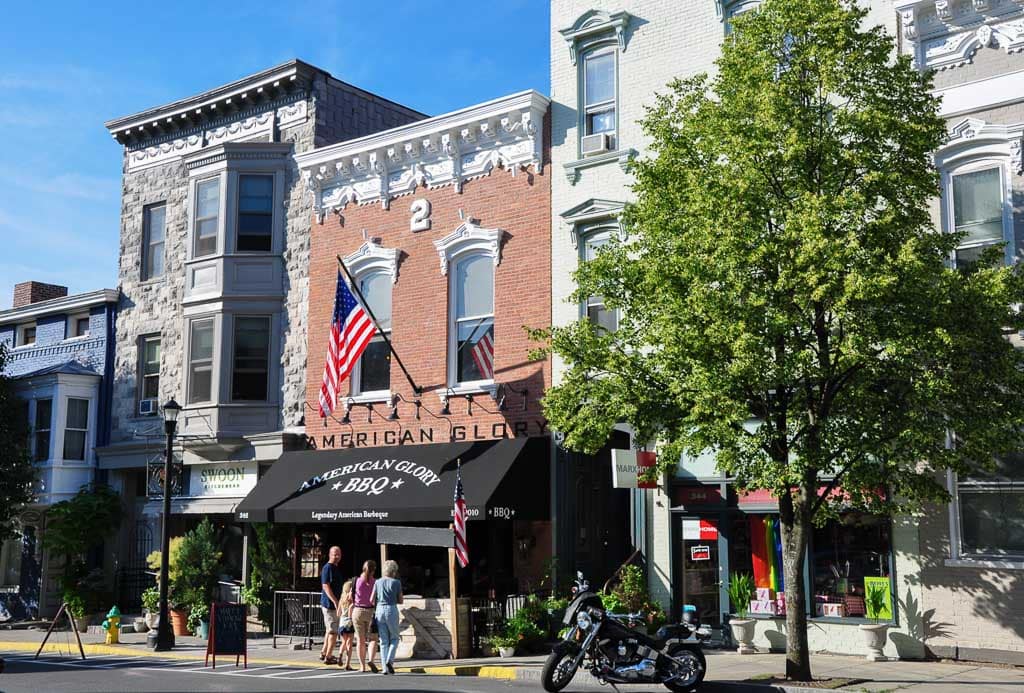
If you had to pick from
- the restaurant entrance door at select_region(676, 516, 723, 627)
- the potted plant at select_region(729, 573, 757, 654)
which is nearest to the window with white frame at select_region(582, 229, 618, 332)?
the restaurant entrance door at select_region(676, 516, 723, 627)

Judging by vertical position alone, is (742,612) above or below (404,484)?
below

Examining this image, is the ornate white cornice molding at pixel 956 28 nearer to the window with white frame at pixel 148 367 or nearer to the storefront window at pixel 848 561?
the storefront window at pixel 848 561

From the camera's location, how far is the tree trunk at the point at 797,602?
→ 1349 centimetres

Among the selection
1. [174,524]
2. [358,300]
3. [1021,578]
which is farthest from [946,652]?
[174,524]

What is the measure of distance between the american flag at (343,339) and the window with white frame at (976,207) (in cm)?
1028

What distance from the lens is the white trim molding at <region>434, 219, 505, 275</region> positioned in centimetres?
2083

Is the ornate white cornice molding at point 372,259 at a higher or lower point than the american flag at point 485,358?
higher

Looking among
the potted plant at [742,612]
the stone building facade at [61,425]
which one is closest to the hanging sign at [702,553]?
the potted plant at [742,612]

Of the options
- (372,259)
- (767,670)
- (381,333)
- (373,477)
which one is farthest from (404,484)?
(767,670)

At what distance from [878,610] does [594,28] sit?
11.4 meters

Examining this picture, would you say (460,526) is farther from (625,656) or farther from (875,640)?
(875,640)

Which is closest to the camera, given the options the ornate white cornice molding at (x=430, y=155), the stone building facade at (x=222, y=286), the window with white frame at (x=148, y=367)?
the ornate white cornice molding at (x=430, y=155)

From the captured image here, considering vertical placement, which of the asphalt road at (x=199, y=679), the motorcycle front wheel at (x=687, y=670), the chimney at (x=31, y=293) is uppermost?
the chimney at (x=31, y=293)

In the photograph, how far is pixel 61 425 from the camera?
27.0 meters
